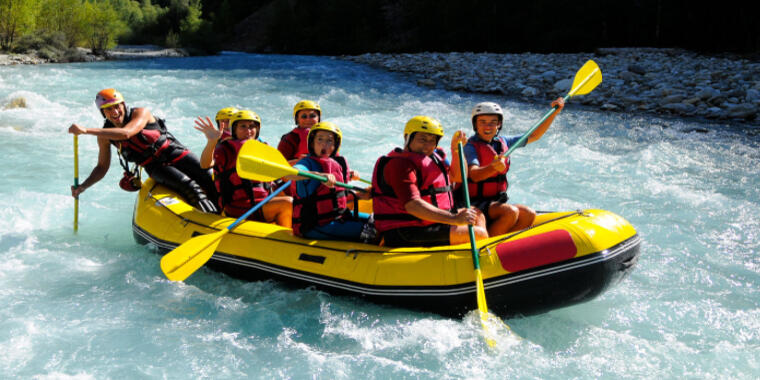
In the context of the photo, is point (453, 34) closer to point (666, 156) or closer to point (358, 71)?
point (358, 71)

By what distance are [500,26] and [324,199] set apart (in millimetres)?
27833

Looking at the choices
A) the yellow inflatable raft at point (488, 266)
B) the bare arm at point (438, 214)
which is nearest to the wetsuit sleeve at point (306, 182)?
the yellow inflatable raft at point (488, 266)

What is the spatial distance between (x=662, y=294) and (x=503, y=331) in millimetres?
1315

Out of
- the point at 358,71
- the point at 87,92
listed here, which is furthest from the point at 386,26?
the point at 87,92

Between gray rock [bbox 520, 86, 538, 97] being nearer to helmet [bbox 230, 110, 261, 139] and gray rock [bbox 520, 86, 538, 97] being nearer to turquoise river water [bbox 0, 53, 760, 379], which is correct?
turquoise river water [bbox 0, 53, 760, 379]

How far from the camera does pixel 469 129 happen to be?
31.2 ft

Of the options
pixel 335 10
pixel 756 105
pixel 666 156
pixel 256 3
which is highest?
pixel 256 3

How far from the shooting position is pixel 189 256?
3443mm

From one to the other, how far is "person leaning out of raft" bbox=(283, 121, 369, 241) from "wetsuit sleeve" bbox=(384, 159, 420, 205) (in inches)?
17.0

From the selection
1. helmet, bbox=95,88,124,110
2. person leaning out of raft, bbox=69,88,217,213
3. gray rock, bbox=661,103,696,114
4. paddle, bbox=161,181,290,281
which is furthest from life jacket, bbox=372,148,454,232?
gray rock, bbox=661,103,696,114

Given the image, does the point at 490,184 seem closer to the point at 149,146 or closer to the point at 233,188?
the point at 233,188

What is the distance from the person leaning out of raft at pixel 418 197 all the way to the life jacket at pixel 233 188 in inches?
42.7

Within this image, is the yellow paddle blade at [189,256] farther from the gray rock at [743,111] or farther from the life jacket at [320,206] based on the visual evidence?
the gray rock at [743,111]

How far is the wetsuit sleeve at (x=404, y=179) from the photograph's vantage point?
10.2 feet
